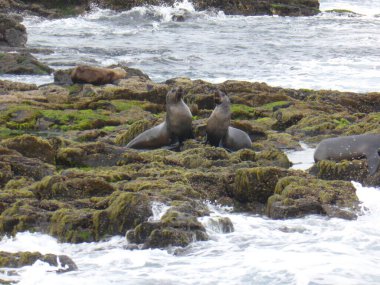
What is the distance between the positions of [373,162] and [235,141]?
2.65 m

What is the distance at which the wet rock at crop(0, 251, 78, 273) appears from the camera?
24.1 feet

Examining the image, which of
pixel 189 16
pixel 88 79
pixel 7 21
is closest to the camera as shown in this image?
pixel 88 79

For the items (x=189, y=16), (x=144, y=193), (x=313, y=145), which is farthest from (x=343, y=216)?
(x=189, y=16)

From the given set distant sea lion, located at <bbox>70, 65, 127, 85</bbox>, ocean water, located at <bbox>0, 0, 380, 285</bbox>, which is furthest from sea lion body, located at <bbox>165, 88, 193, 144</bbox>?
distant sea lion, located at <bbox>70, 65, 127, 85</bbox>

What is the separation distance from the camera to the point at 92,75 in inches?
748

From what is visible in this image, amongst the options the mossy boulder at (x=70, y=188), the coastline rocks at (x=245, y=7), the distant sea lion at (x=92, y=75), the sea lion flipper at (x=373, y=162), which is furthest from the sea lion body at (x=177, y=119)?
the coastline rocks at (x=245, y=7)

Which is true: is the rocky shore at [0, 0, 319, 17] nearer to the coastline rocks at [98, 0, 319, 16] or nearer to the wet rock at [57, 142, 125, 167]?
the coastline rocks at [98, 0, 319, 16]

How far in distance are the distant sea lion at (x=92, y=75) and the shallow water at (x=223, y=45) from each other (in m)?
2.06

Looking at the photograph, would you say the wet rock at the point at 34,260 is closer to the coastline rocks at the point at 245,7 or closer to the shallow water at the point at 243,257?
the shallow water at the point at 243,257

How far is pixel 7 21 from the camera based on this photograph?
2666cm

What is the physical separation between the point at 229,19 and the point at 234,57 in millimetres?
13703

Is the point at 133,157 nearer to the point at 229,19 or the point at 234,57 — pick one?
the point at 234,57

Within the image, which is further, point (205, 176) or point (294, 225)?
point (205, 176)

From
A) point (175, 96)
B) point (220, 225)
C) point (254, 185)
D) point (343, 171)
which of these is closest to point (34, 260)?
point (220, 225)
